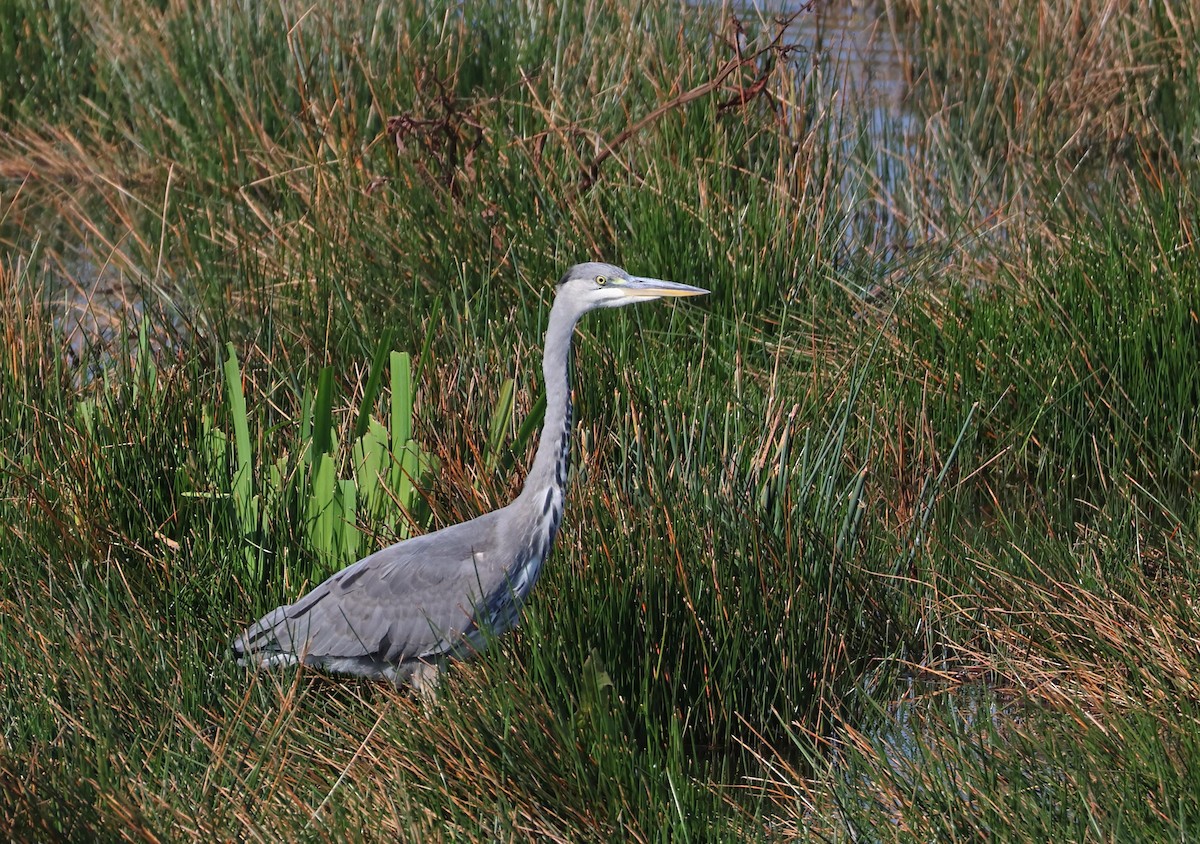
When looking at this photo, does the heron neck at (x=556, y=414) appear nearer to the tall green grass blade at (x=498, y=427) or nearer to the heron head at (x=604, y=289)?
the heron head at (x=604, y=289)

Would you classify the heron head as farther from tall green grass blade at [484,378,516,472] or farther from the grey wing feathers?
the grey wing feathers

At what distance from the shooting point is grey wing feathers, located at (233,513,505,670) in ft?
11.3

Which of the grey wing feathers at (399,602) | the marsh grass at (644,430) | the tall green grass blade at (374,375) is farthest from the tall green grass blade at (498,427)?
the grey wing feathers at (399,602)

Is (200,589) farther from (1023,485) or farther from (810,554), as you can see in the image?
(1023,485)

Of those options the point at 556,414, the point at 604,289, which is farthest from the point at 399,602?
the point at 604,289

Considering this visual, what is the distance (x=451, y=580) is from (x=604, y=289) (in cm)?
77

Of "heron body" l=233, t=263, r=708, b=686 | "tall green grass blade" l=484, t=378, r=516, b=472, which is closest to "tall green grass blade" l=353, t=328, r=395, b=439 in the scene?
"tall green grass blade" l=484, t=378, r=516, b=472

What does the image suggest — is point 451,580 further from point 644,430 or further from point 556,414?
point 644,430

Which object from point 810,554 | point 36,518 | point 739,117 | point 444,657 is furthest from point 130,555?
point 739,117

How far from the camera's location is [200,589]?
365 cm

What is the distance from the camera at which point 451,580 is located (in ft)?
11.3

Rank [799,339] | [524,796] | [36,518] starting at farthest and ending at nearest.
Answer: [799,339] → [36,518] → [524,796]

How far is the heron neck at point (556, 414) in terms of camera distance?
3455 mm

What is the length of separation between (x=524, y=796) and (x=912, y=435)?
1.99m
